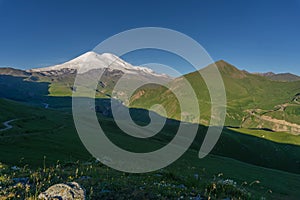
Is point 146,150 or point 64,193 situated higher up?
point 64,193

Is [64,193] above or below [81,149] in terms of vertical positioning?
above

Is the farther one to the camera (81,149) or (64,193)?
(81,149)

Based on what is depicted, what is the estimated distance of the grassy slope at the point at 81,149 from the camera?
4354 cm

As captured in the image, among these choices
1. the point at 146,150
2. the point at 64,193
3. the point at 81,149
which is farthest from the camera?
the point at 146,150

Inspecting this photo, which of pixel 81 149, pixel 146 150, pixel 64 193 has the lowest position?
pixel 146 150

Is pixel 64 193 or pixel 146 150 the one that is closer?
pixel 64 193

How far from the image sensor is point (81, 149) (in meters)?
60.0

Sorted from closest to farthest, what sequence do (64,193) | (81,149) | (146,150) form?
(64,193)
(81,149)
(146,150)

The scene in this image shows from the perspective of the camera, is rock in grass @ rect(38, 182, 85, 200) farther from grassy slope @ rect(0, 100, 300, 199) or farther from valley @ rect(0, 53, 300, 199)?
grassy slope @ rect(0, 100, 300, 199)

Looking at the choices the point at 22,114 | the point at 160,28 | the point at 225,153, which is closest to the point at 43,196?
the point at 160,28

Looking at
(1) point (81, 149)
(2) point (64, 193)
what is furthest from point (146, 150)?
(2) point (64, 193)

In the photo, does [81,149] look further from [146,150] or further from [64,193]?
[64,193]

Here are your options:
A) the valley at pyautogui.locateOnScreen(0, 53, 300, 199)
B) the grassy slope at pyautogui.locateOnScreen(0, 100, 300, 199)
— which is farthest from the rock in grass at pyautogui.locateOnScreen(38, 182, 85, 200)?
the grassy slope at pyautogui.locateOnScreen(0, 100, 300, 199)

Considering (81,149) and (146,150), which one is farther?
(146,150)
